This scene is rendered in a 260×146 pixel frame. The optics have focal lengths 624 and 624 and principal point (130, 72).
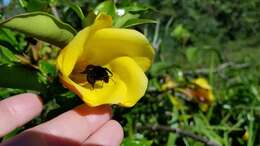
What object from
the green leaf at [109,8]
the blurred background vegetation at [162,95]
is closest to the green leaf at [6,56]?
the blurred background vegetation at [162,95]

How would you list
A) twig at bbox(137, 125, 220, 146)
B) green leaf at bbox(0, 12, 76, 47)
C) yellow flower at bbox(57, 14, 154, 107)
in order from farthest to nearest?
1. twig at bbox(137, 125, 220, 146)
2. yellow flower at bbox(57, 14, 154, 107)
3. green leaf at bbox(0, 12, 76, 47)

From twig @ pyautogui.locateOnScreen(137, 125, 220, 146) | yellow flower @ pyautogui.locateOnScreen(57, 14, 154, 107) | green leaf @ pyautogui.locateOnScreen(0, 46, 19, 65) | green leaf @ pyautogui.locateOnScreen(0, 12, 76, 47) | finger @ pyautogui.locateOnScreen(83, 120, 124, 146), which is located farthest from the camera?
twig @ pyautogui.locateOnScreen(137, 125, 220, 146)

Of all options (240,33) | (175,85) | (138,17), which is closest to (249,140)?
(175,85)

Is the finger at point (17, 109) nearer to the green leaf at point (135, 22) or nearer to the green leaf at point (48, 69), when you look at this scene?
the green leaf at point (48, 69)

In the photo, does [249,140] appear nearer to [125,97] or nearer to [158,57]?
[158,57]

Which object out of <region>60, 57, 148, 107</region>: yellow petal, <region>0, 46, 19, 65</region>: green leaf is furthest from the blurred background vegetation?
<region>60, 57, 148, 107</region>: yellow petal

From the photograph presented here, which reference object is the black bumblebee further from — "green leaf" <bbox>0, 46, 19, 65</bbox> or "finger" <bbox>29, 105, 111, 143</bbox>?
"green leaf" <bbox>0, 46, 19, 65</bbox>

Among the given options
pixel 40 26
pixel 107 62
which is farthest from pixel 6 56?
pixel 40 26

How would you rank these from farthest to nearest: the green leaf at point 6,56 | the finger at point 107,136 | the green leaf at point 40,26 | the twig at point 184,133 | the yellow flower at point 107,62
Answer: the twig at point 184,133, the green leaf at point 6,56, the finger at point 107,136, the yellow flower at point 107,62, the green leaf at point 40,26
